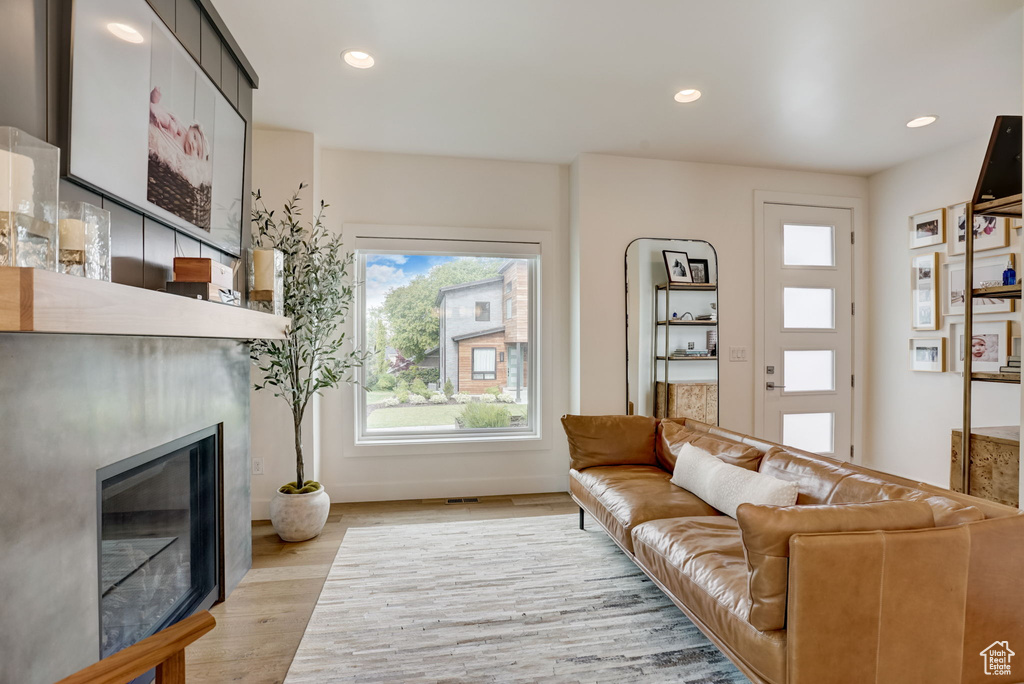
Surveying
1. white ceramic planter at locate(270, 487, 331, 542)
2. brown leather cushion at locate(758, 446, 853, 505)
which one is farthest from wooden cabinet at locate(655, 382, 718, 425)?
white ceramic planter at locate(270, 487, 331, 542)

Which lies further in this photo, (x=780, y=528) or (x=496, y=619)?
(x=496, y=619)

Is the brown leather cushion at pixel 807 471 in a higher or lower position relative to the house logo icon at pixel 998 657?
higher

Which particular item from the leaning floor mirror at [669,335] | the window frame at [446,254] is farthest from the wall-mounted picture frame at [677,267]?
the window frame at [446,254]

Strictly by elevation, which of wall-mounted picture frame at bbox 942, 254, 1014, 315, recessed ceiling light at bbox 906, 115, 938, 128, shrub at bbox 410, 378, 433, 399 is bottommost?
shrub at bbox 410, 378, 433, 399

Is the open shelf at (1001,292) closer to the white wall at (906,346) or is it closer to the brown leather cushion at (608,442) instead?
the white wall at (906,346)

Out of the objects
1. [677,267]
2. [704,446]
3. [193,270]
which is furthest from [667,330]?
[193,270]

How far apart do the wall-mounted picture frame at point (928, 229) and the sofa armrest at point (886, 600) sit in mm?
3150

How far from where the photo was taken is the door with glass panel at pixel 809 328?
4117 mm

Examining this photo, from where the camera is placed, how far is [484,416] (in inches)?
158

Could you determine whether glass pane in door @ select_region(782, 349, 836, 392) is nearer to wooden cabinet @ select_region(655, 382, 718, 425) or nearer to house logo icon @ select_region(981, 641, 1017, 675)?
wooden cabinet @ select_region(655, 382, 718, 425)

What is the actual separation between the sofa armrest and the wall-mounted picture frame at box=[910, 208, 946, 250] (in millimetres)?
3150

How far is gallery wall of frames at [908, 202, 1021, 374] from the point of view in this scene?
128 inches

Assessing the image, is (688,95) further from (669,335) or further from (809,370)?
(809,370)

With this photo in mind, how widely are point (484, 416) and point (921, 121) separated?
3630mm
